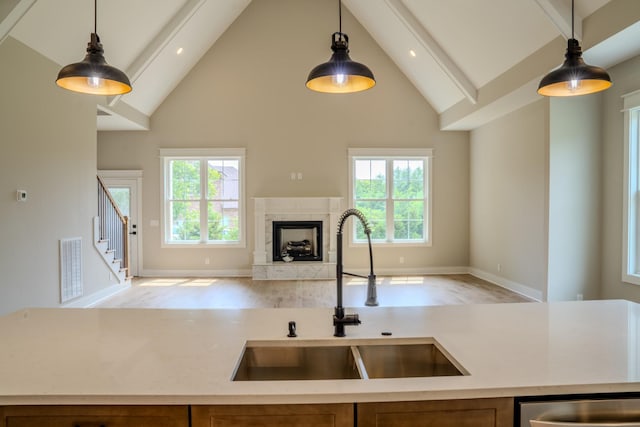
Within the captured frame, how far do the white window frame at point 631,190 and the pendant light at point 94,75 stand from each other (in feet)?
16.4

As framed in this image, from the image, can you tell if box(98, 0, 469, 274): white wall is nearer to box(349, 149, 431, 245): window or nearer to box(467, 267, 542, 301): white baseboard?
box(349, 149, 431, 245): window

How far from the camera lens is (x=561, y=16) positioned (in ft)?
12.9

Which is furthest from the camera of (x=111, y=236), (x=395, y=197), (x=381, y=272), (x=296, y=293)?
(x=395, y=197)

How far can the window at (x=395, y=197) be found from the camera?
25.9 ft

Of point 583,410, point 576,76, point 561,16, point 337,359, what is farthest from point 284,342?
point 561,16

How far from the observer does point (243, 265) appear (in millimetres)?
7793

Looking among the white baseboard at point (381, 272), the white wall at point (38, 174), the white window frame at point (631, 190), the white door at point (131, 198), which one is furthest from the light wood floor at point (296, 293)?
the white window frame at point (631, 190)

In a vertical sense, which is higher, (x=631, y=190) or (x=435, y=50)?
(x=435, y=50)

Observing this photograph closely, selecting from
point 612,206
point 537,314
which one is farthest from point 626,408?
point 612,206

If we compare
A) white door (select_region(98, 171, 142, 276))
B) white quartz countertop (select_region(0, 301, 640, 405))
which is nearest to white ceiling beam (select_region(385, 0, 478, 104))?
white quartz countertop (select_region(0, 301, 640, 405))

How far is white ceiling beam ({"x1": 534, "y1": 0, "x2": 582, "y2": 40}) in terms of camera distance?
3.92m

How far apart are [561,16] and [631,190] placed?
207 centimetres

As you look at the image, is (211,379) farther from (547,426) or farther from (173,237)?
(173,237)

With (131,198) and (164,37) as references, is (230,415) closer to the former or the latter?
(164,37)
